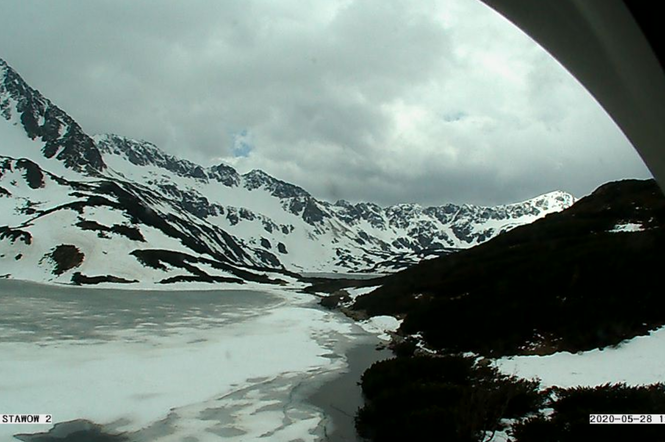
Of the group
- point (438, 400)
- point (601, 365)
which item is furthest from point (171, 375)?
point (601, 365)

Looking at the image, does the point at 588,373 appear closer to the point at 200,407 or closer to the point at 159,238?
the point at 200,407

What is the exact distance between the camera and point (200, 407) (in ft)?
41.7

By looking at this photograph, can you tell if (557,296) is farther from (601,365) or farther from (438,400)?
(438,400)

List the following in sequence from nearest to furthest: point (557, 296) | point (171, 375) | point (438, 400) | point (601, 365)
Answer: point (438, 400)
point (601, 365)
point (171, 375)
point (557, 296)

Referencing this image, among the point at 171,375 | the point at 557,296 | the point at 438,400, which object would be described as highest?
the point at 557,296

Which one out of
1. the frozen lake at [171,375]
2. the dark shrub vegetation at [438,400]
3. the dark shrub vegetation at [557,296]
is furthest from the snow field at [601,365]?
the frozen lake at [171,375]

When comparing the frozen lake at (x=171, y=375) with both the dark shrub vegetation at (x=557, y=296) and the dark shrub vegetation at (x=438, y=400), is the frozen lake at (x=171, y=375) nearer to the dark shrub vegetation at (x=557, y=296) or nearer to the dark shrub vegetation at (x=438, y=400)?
the dark shrub vegetation at (x=438, y=400)

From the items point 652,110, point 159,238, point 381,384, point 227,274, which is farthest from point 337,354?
point 159,238

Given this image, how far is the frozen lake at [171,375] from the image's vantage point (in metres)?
11.4

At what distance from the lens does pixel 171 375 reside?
16391mm

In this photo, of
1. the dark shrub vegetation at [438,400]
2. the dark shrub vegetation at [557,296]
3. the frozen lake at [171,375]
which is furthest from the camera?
the dark shrub vegetation at [557,296]

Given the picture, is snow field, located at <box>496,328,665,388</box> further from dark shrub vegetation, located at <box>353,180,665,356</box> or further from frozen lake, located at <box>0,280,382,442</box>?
frozen lake, located at <box>0,280,382,442</box>

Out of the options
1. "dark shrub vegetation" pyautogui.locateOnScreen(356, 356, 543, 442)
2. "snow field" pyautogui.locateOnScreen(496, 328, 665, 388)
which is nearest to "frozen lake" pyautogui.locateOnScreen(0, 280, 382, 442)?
"dark shrub vegetation" pyautogui.locateOnScreen(356, 356, 543, 442)

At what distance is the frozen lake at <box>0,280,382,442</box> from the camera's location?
1138 cm
